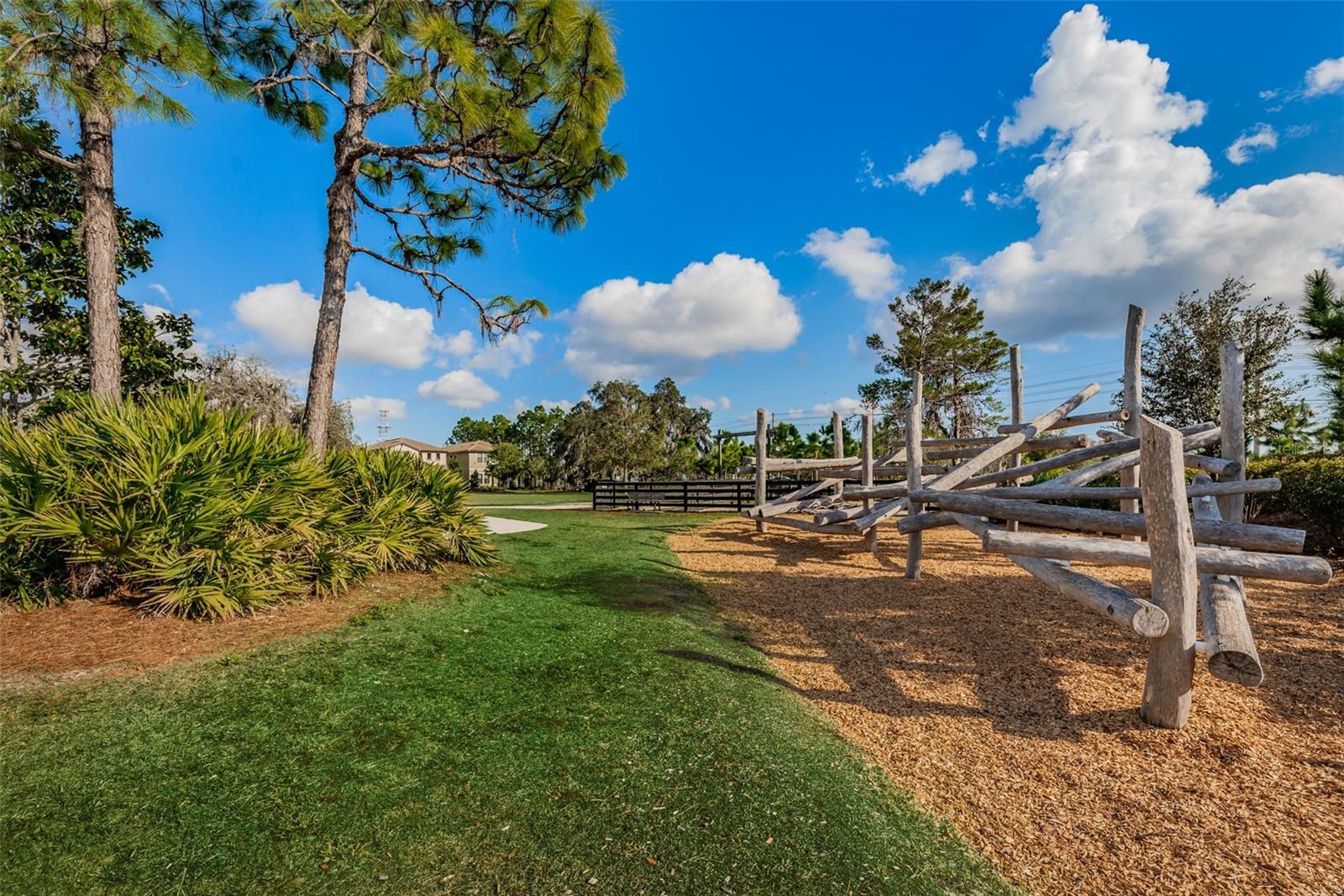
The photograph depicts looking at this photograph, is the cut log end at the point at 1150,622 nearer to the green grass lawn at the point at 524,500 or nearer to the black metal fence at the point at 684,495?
the black metal fence at the point at 684,495

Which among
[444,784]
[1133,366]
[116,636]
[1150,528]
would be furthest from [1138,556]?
[116,636]

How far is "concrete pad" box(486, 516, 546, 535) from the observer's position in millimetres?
11743

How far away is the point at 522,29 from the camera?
670cm

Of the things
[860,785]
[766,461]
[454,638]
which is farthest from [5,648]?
[766,461]

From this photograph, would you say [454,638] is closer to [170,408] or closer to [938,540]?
[170,408]

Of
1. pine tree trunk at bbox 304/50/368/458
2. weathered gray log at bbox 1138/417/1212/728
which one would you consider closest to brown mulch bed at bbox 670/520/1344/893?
weathered gray log at bbox 1138/417/1212/728

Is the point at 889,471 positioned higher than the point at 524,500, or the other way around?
the point at 889,471

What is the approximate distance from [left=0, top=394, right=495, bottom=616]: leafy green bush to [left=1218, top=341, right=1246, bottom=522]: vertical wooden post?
1005 centimetres

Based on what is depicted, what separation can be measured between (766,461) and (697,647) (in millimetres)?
7619

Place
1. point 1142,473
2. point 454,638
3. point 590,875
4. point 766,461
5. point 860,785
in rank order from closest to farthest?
point 590,875 → point 860,785 → point 1142,473 → point 454,638 → point 766,461

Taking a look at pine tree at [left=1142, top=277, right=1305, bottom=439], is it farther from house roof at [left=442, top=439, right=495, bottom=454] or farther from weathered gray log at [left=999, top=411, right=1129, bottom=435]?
house roof at [left=442, top=439, right=495, bottom=454]

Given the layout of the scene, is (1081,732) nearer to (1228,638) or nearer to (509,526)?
(1228,638)

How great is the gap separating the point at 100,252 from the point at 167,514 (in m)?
5.03

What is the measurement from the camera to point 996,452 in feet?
22.7
